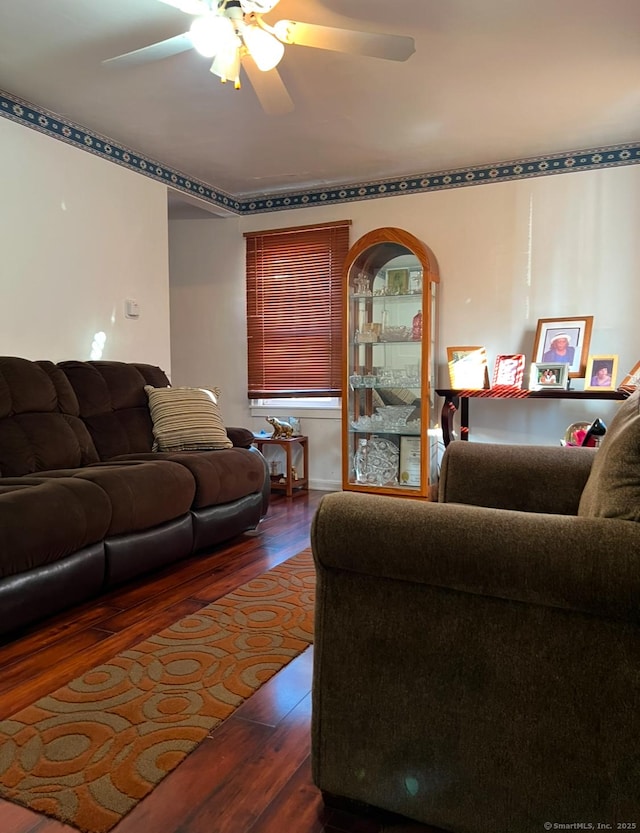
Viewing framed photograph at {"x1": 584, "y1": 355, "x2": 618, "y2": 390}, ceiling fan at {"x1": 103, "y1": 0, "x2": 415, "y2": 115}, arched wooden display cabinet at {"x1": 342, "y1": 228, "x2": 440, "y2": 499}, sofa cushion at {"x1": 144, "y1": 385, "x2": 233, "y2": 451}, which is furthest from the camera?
arched wooden display cabinet at {"x1": 342, "y1": 228, "x2": 440, "y2": 499}

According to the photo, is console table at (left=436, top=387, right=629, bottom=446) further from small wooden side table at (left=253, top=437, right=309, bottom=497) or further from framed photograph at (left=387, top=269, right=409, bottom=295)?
small wooden side table at (left=253, top=437, right=309, bottom=497)

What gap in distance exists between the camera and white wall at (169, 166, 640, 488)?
12.7ft

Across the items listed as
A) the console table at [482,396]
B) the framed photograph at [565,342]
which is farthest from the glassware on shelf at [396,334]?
the framed photograph at [565,342]

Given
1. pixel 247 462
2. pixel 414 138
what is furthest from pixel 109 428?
pixel 414 138

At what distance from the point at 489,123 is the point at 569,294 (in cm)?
123

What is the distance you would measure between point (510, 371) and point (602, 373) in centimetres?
56

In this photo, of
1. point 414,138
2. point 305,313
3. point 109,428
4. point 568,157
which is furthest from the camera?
point 305,313

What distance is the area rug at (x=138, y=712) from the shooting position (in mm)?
1312

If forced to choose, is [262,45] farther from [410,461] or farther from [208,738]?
[410,461]

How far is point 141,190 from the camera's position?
160 inches

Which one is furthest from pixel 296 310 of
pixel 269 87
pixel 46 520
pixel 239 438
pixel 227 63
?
pixel 46 520

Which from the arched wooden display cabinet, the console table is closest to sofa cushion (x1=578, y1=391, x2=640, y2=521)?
the console table

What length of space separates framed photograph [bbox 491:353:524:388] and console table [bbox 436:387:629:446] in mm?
80

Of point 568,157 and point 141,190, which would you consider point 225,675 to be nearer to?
point 141,190
